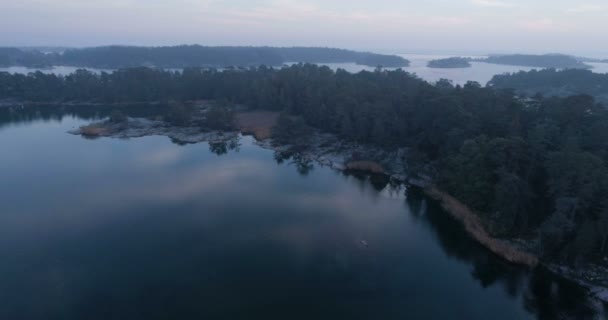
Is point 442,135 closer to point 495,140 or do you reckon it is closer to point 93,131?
point 495,140

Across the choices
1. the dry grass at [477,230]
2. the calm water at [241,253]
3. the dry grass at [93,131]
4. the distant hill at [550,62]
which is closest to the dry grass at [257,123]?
the calm water at [241,253]

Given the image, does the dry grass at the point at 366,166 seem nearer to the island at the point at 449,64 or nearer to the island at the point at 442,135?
the island at the point at 442,135

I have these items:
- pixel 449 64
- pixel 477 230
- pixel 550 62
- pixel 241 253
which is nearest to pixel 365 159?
pixel 477 230

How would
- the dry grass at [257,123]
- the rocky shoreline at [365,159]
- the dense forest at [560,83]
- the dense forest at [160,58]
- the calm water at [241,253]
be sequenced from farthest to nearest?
the dense forest at [160,58] < the dense forest at [560,83] < the dry grass at [257,123] < the rocky shoreline at [365,159] < the calm water at [241,253]

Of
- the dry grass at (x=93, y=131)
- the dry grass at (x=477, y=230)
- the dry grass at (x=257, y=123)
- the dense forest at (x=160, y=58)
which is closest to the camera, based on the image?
the dry grass at (x=477, y=230)

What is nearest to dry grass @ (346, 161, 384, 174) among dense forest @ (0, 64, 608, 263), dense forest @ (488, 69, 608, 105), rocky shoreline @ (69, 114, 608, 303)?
rocky shoreline @ (69, 114, 608, 303)

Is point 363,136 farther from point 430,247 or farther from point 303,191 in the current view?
point 430,247

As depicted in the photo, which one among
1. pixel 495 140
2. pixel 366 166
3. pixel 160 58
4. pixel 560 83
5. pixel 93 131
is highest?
pixel 160 58

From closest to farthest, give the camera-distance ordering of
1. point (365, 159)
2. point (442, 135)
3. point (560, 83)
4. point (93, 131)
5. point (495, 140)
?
point (495, 140) → point (442, 135) → point (365, 159) → point (93, 131) → point (560, 83)
